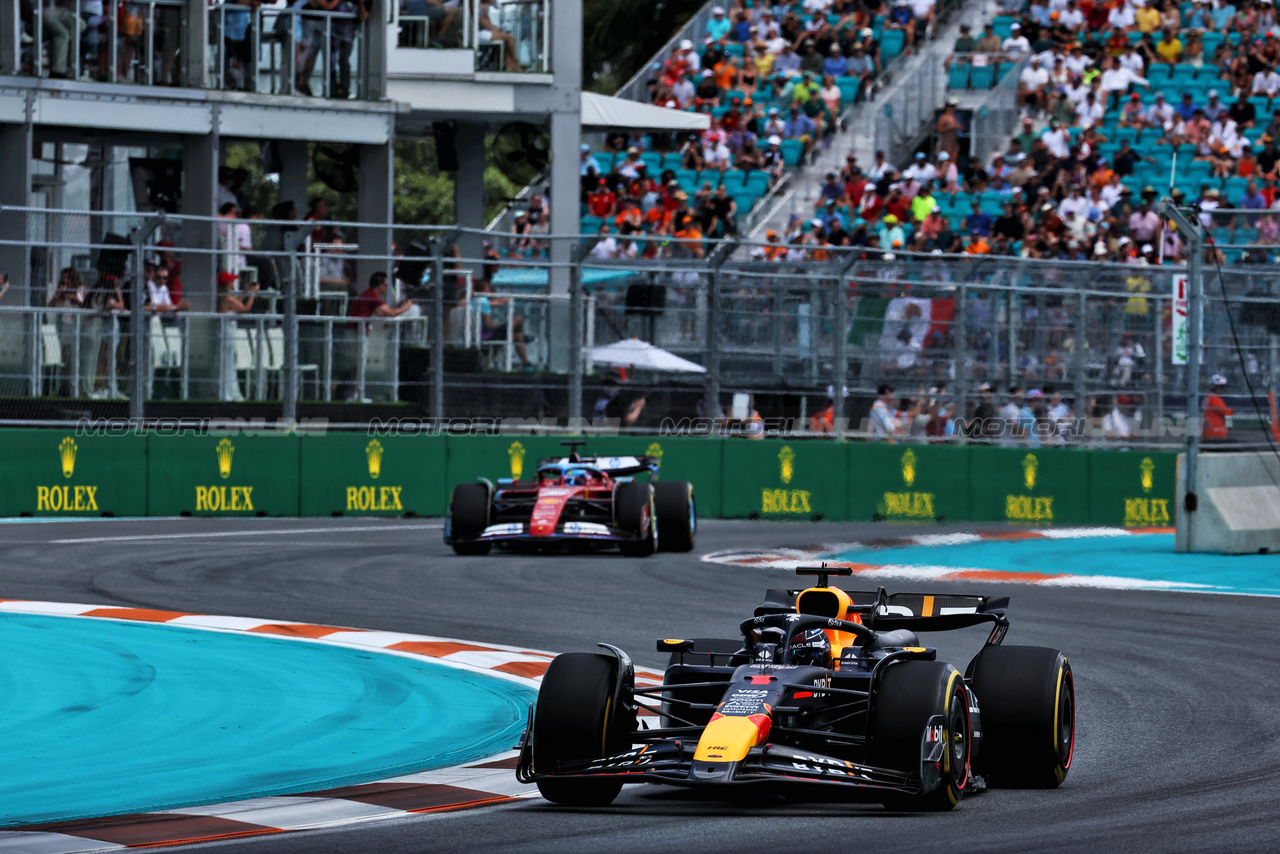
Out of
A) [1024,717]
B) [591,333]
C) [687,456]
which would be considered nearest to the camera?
[1024,717]

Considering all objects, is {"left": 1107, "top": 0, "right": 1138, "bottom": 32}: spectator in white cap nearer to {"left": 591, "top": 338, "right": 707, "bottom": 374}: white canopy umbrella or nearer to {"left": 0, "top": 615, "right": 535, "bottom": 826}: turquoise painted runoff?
{"left": 591, "top": 338, "right": 707, "bottom": 374}: white canopy umbrella

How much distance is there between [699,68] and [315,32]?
39.7 ft

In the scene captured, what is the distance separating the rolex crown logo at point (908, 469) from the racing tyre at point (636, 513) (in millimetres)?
6018

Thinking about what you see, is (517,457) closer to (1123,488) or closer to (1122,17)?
(1123,488)

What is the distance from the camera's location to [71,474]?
20.1 meters

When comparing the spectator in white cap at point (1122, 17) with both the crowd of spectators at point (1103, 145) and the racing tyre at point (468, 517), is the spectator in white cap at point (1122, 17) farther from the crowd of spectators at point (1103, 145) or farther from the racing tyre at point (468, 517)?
the racing tyre at point (468, 517)

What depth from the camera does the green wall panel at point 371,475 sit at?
21.2 meters

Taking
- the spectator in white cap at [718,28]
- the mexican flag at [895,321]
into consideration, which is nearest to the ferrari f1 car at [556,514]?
the mexican flag at [895,321]

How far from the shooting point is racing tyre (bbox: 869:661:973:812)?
645 cm

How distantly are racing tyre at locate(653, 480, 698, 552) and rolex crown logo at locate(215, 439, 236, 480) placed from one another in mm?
5226

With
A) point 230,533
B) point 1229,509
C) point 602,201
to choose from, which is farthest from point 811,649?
point 602,201

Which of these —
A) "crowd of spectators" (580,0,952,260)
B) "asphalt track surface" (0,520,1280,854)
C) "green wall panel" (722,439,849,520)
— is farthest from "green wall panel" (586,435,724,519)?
"crowd of spectators" (580,0,952,260)

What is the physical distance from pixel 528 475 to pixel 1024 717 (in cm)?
1517

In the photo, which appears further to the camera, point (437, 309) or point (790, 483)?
point (790, 483)
